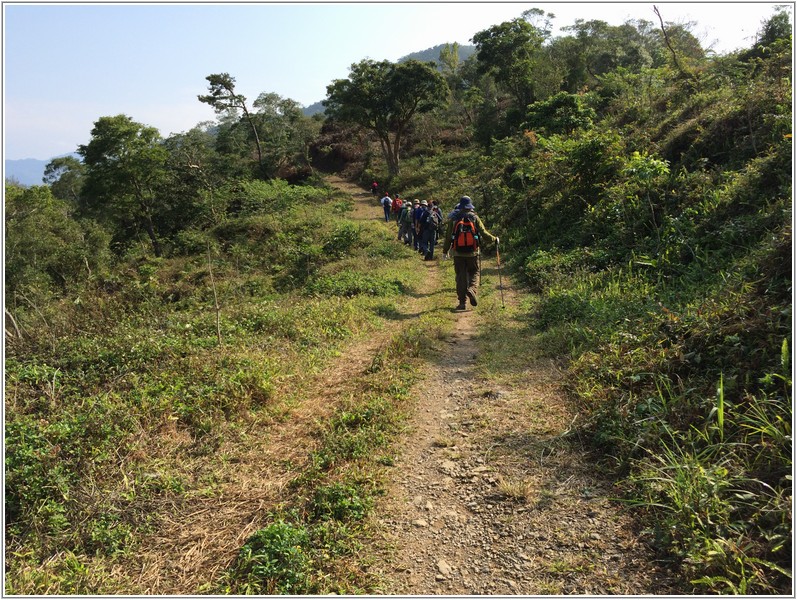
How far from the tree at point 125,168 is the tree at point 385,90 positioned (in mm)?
13871

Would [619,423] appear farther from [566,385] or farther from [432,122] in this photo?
[432,122]

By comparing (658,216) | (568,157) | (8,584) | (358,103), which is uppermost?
(358,103)

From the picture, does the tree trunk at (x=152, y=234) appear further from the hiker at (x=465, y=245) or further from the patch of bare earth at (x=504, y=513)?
the patch of bare earth at (x=504, y=513)

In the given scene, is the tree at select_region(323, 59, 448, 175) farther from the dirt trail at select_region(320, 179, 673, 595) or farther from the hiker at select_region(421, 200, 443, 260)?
the dirt trail at select_region(320, 179, 673, 595)

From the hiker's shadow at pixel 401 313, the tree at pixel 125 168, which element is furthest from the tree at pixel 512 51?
the hiker's shadow at pixel 401 313

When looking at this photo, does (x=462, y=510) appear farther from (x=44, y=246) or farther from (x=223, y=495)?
(x=44, y=246)

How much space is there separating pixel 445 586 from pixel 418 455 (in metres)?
1.51

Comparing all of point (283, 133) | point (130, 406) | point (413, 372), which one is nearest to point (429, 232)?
point (413, 372)

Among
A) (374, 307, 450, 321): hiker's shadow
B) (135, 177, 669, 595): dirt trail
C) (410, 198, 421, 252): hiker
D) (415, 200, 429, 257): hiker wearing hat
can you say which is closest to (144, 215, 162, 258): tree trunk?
(410, 198, 421, 252): hiker

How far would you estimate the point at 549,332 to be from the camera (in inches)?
279

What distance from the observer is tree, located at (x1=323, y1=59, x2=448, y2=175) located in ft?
114

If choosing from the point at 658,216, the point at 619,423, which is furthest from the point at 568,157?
the point at 619,423

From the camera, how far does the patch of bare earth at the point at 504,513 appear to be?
3016 millimetres

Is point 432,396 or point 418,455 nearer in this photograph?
point 418,455
